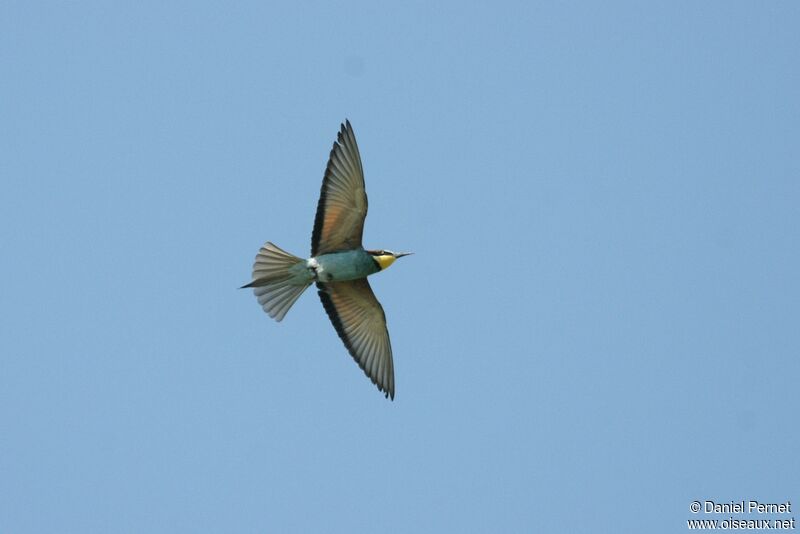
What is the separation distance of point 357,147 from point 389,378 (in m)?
1.52

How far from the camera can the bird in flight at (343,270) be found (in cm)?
667

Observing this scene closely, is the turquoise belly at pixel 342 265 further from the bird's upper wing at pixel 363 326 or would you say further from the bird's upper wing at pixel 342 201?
the bird's upper wing at pixel 363 326

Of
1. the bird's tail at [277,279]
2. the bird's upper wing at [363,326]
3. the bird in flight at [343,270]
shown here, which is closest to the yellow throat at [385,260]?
the bird in flight at [343,270]

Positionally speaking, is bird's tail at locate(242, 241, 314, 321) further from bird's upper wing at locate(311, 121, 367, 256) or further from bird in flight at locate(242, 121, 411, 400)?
bird's upper wing at locate(311, 121, 367, 256)

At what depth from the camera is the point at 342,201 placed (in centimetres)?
673

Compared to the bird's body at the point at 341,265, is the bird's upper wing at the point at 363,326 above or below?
below

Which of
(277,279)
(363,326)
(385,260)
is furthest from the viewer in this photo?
(363,326)

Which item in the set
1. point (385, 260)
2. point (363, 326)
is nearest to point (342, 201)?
point (385, 260)

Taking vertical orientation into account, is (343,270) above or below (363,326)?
above

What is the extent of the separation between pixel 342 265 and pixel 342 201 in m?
0.40

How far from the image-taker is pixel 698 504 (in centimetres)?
701

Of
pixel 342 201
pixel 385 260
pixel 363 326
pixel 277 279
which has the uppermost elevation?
pixel 342 201

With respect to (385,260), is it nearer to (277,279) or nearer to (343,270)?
(343,270)

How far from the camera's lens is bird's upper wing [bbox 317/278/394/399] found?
23.5ft
